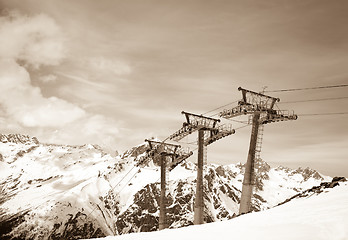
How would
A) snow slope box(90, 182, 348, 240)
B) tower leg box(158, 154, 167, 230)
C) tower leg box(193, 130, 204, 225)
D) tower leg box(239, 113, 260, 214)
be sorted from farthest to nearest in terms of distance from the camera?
tower leg box(158, 154, 167, 230)
tower leg box(193, 130, 204, 225)
tower leg box(239, 113, 260, 214)
snow slope box(90, 182, 348, 240)

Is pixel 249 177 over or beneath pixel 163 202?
over

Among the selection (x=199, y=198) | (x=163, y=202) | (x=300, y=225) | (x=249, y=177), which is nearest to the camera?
(x=300, y=225)

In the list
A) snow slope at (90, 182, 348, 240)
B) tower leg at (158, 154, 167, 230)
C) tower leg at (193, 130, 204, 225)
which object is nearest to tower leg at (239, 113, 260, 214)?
tower leg at (193, 130, 204, 225)

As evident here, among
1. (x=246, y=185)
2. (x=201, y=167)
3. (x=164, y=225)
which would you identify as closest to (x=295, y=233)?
(x=246, y=185)

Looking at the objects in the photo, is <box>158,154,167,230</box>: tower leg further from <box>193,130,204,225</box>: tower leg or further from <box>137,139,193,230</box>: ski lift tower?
<box>193,130,204,225</box>: tower leg

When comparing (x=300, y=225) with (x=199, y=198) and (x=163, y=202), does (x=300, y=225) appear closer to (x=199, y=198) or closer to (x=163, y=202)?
(x=199, y=198)

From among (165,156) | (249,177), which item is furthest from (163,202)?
(249,177)

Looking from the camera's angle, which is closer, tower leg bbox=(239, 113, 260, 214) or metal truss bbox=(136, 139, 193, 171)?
tower leg bbox=(239, 113, 260, 214)

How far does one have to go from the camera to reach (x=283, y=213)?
13453 mm

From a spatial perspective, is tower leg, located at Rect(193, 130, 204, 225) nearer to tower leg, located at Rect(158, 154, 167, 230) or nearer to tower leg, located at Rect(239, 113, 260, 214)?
tower leg, located at Rect(239, 113, 260, 214)

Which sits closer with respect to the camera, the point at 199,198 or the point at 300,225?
the point at 300,225

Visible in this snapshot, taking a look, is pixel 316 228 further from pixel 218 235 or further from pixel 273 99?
pixel 273 99

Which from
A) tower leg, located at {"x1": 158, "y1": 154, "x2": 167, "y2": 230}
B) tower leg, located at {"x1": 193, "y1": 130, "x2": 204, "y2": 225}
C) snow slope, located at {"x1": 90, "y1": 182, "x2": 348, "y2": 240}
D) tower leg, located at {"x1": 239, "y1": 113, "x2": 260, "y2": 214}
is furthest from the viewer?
tower leg, located at {"x1": 158, "y1": 154, "x2": 167, "y2": 230}

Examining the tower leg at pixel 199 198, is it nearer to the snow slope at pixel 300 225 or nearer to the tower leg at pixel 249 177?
the tower leg at pixel 249 177
